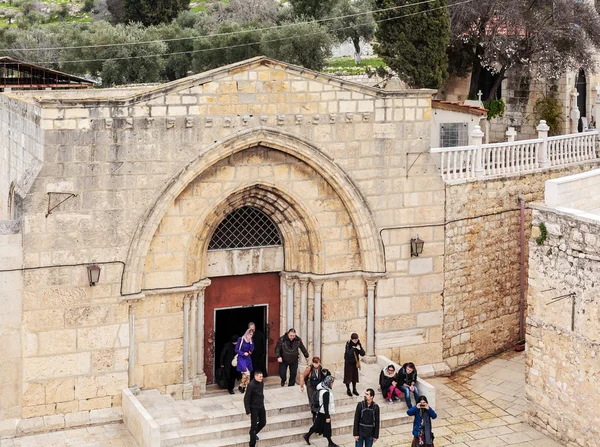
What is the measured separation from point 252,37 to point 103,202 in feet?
89.3

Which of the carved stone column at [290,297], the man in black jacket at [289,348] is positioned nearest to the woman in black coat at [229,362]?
the man in black jacket at [289,348]

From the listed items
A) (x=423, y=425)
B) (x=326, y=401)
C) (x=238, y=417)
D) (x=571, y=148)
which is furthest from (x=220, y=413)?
(x=571, y=148)

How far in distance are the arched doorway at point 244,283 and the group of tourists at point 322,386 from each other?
37 cm

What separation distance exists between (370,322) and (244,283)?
2.44m

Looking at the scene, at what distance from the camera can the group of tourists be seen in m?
14.9

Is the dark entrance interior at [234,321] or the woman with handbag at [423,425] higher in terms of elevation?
the dark entrance interior at [234,321]

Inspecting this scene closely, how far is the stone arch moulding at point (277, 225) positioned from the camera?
16.8m

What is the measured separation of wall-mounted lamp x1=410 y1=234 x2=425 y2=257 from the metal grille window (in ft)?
8.04

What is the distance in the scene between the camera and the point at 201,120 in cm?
1623

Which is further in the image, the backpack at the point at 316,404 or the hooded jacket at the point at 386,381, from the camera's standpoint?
the hooded jacket at the point at 386,381

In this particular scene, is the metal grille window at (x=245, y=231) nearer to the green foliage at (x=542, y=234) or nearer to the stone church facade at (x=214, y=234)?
the stone church facade at (x=214, y=234)

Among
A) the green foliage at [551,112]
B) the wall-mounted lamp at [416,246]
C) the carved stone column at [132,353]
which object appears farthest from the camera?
the green foliage at [551,112]

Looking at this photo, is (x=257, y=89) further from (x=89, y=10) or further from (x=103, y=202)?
(x=89, y=10)

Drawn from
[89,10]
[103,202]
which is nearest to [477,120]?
[103,202]
